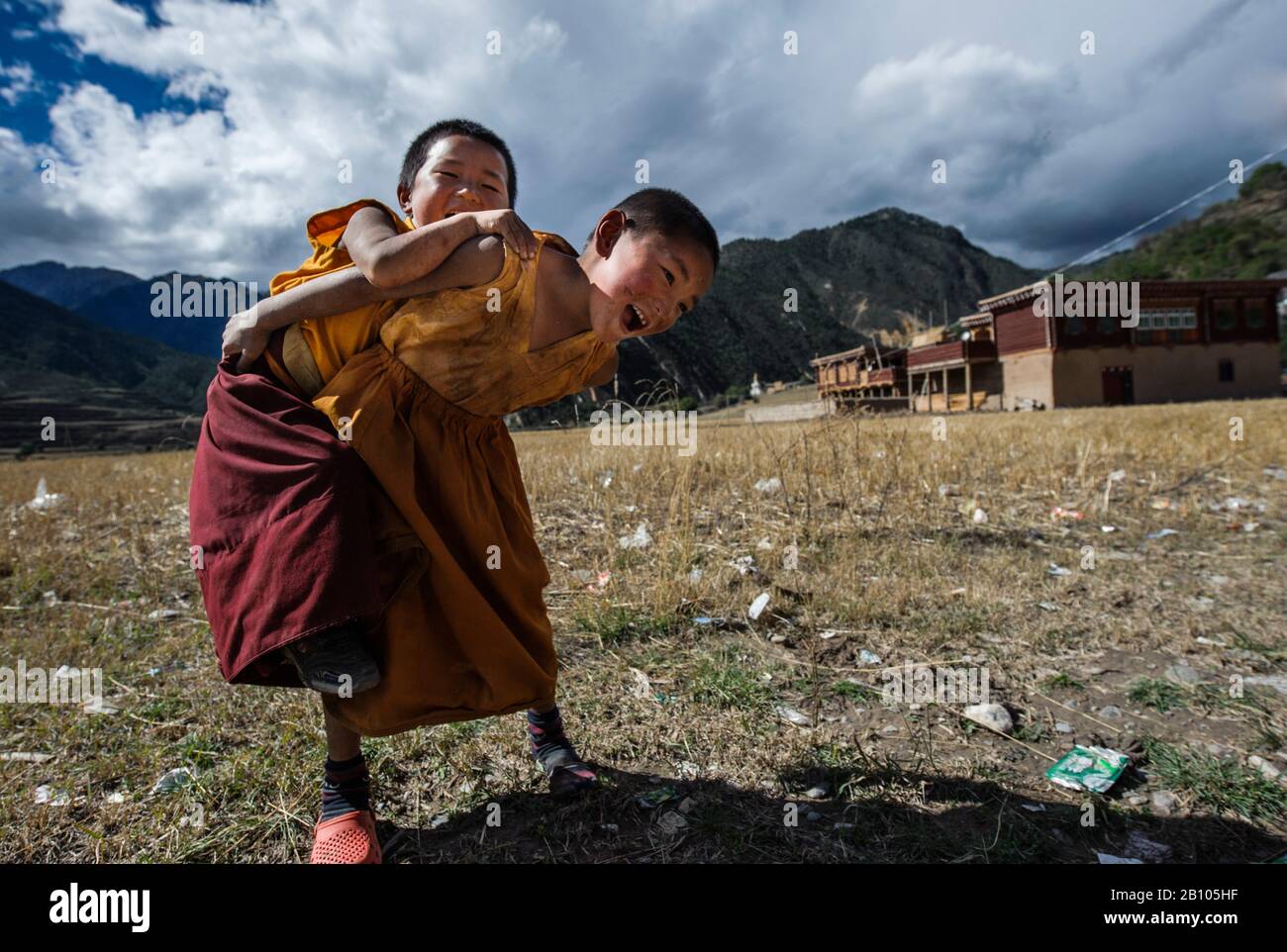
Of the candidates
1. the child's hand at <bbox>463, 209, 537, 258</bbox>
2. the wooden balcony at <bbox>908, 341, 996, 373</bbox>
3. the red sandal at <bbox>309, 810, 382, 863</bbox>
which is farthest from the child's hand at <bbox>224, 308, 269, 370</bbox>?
the wooden balcony at <bbox>908, 341, 996, 373</bbox>

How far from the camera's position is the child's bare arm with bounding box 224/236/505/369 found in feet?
4.26

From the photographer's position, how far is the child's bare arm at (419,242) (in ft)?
4.07

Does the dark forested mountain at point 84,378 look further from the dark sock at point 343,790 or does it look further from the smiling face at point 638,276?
the smiling face at point 638,276

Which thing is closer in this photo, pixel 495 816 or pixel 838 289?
pixel 495 816

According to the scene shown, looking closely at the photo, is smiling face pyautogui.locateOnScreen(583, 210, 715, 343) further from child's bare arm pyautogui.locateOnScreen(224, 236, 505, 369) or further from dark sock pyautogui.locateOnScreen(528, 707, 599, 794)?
dark sock pyautogui.locateOnScreen(528, 707, 599, 794)

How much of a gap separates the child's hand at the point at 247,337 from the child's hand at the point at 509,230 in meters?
0.56

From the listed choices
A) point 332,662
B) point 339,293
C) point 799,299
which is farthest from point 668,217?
point 799,299

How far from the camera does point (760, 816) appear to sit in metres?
1.70

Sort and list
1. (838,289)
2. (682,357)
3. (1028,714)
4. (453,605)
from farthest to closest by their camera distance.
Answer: (838,289) → (682,357) → (1028,714) → (453,605)

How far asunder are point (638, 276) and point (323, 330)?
726 millimetres
